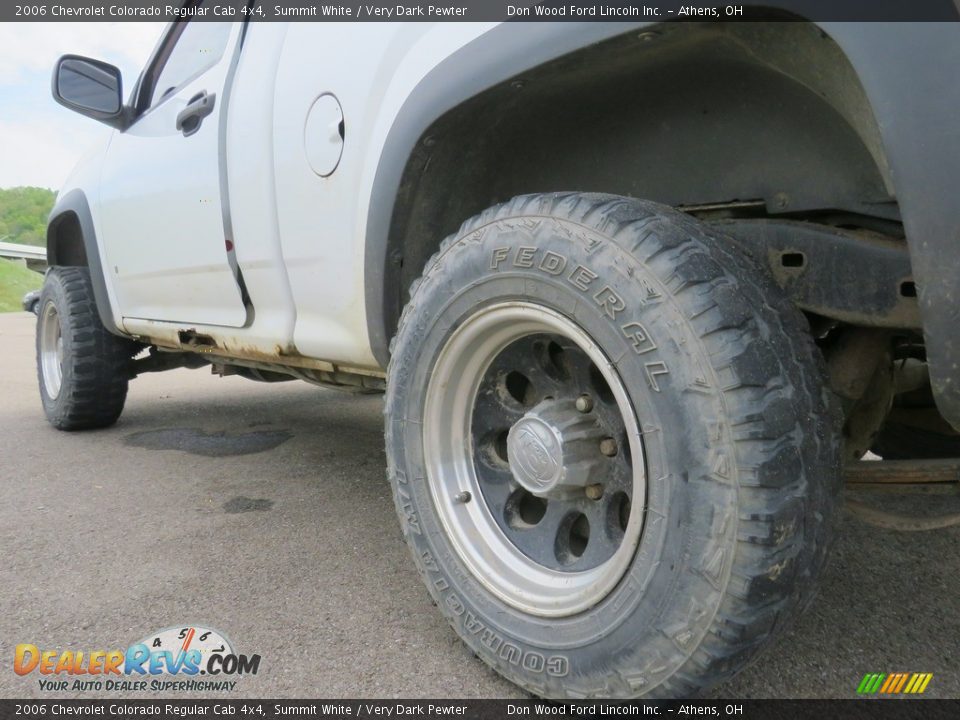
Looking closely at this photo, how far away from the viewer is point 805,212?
143 centimetres

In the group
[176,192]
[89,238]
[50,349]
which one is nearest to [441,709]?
[176,192]

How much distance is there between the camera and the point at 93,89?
3377 millimetres

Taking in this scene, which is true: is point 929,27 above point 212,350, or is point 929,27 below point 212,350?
above

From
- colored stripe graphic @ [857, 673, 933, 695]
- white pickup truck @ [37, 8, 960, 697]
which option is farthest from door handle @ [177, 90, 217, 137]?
colored stripe graphic @ [857, 673, 933, 695]

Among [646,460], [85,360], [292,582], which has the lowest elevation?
[85,360]

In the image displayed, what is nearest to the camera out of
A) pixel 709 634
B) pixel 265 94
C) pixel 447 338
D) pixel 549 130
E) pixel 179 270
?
pixel 709 634

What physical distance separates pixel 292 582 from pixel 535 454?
920 millimetres

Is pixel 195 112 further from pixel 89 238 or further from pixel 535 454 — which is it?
pixel 535 454

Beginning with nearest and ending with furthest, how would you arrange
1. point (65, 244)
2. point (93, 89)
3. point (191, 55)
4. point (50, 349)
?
point (191, 55) → point (93, 89) → point (65, 244) → point (50, 349)

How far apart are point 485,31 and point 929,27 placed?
0.80 meters

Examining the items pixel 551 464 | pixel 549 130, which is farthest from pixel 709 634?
pixel 549 130

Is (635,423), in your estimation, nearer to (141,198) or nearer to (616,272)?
(616,272)

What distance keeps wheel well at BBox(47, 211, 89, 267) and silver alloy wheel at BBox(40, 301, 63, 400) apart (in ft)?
1.01

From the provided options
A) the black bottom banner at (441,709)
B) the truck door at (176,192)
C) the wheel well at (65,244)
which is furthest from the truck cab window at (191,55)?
the black bottom banner at (441,709)
